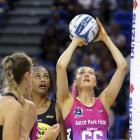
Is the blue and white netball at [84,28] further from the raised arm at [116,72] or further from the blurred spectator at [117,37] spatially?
the blurred spectator at [117,37]

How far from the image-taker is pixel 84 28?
661cm

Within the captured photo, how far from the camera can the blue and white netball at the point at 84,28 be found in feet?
21.7

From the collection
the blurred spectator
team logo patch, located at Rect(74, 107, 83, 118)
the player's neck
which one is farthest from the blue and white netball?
the blurred spectator

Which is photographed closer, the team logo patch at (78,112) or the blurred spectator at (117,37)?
the team logo patch at (78,112)

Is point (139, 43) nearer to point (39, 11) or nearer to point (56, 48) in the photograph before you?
point (56, 48)

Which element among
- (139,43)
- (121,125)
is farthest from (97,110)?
(121,125)

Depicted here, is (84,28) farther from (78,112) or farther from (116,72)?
(78,112)

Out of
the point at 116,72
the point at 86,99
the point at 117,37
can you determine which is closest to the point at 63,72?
the point at 86,99


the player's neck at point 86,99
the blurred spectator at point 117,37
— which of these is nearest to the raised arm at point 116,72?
the player's neck at point 86,99

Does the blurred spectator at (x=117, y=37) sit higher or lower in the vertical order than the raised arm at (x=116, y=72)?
higher

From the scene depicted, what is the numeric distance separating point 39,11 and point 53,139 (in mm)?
9819

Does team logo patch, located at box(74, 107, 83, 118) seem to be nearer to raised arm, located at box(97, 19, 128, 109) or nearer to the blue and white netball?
raised arm, located at box(97, 19, 128, 109)

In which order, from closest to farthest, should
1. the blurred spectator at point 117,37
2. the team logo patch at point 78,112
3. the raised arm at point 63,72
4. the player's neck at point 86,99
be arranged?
the raised arm at point 63,72 → the team logo patch at point 78,112 → the player's neck at point 86,99 → the blurred spectator at point 117,37

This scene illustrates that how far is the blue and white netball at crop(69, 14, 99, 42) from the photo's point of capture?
21.7 feet
